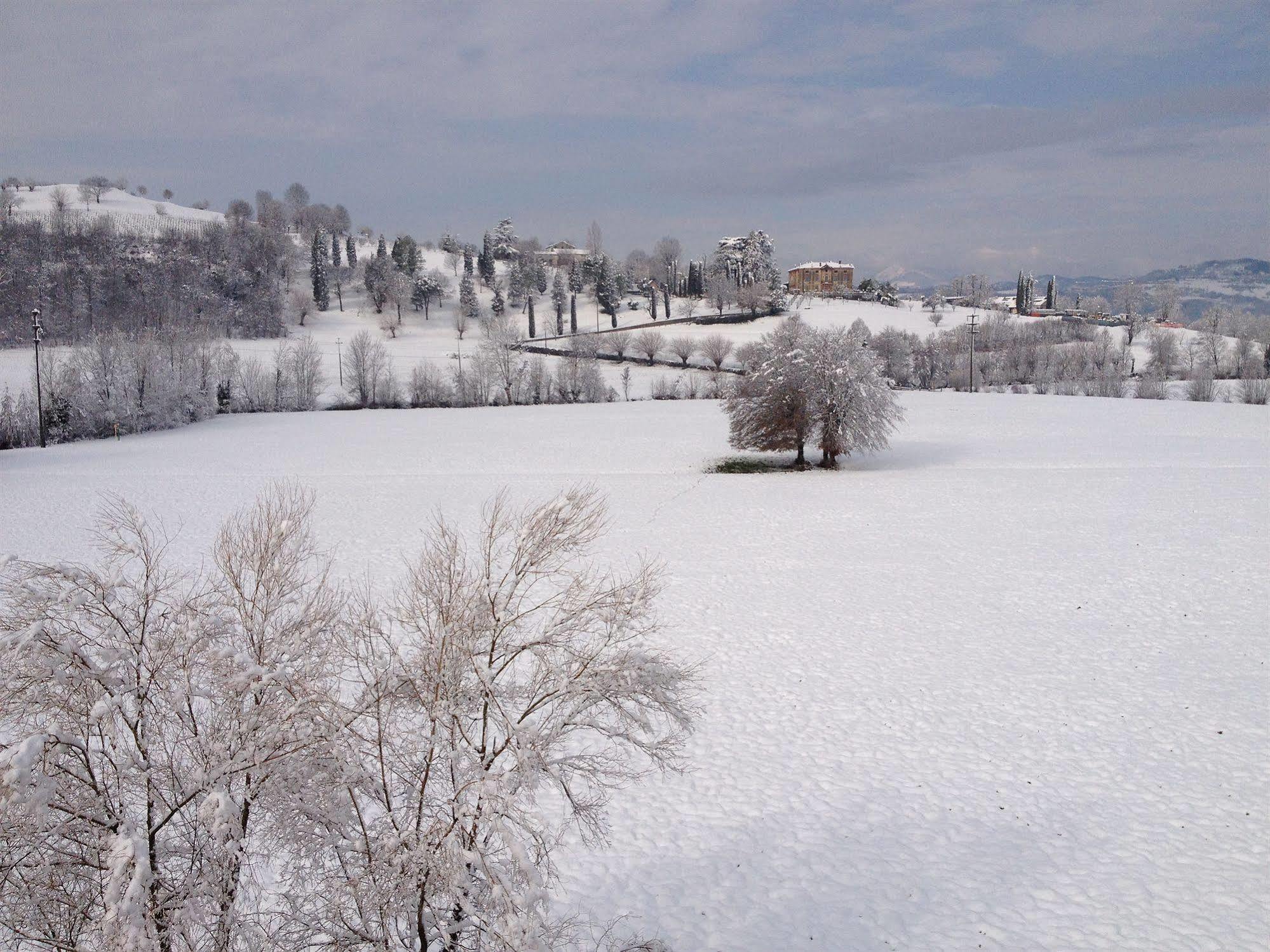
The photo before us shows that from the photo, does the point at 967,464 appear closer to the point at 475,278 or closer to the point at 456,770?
the point at 456,770

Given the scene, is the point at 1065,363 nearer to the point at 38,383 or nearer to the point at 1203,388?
the point at 1203,388

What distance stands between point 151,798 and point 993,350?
106000mm

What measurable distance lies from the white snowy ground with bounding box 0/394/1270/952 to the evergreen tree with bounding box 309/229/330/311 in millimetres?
84038

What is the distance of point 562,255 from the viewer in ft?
551

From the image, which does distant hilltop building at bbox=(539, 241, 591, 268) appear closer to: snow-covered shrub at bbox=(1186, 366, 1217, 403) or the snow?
the snow

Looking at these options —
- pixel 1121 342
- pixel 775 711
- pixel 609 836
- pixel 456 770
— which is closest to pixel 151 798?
pixel 456 770

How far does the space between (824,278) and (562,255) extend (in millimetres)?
58828

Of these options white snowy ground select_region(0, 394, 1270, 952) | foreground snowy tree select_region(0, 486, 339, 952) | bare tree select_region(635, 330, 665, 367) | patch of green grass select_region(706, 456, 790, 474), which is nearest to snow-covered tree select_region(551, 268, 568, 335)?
bare tree select_region(635, 330, 665, 367)

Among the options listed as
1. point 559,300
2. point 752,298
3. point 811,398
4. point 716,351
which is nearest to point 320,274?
point 559,300

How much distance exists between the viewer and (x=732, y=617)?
17.5 metres

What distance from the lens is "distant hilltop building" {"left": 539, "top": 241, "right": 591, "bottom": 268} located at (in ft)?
538

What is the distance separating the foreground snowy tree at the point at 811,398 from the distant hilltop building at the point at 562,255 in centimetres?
12804

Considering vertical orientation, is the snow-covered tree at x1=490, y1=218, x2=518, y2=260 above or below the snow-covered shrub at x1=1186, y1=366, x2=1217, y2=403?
above

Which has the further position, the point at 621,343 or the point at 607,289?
the point at 607,289
